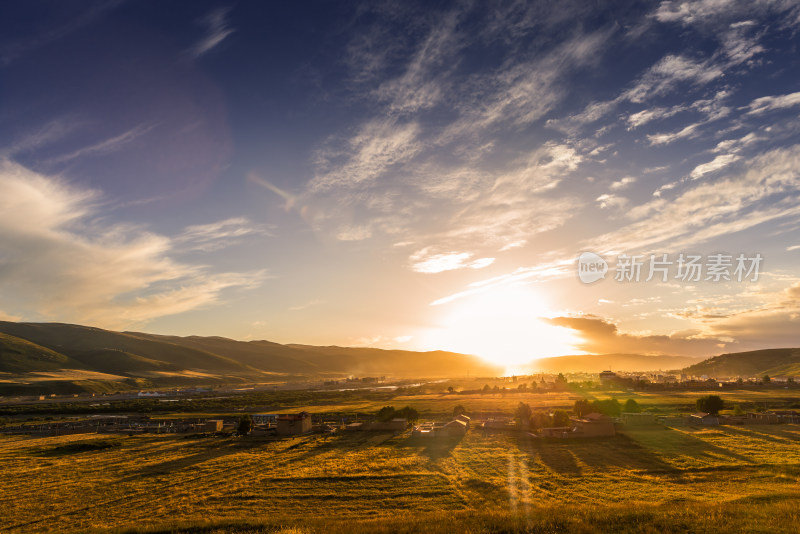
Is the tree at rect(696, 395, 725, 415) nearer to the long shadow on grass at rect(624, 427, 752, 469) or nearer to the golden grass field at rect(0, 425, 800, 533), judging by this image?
the long shadow on grass at rect(624, 427, 752, 469)

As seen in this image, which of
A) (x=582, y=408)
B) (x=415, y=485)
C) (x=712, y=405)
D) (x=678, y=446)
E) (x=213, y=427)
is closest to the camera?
(x=415, y=485)

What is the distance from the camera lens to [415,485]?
1470 inches

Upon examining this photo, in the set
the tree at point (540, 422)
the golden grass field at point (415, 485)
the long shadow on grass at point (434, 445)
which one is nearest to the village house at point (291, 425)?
the golden grass field at point (415, 485)

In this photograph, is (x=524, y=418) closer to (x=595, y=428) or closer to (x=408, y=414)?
(x=595, y=428)

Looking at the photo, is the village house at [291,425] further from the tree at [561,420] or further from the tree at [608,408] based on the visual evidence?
the tree at [608,408]

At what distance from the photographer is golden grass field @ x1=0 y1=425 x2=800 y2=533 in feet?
85.9

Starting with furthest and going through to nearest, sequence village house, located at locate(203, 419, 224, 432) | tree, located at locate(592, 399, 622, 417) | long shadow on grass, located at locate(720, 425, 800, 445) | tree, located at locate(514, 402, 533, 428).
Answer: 1. tree, located at locate(592, 399, 622, 417)
2. village house, located at locate(203, 419, 224, 432)
3. tree, located at locate(514, 402, 533, 428)
4. long shadow on grass, located at locate(720, 425, 800, 445)

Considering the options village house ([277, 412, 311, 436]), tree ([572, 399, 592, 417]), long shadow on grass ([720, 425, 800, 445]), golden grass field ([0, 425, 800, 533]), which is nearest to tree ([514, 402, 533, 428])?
golden grass field ([0, 425, 800, 533])

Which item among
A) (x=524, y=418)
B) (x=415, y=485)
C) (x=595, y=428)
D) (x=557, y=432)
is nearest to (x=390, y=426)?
(x=524, y=418)

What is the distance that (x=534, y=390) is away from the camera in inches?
6944

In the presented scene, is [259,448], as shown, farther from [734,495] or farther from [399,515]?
[734,495]

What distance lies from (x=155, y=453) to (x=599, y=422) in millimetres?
57485

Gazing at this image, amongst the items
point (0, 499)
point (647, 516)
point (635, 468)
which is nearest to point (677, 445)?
point (635, 468)

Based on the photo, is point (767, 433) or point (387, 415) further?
point (387, 415)
